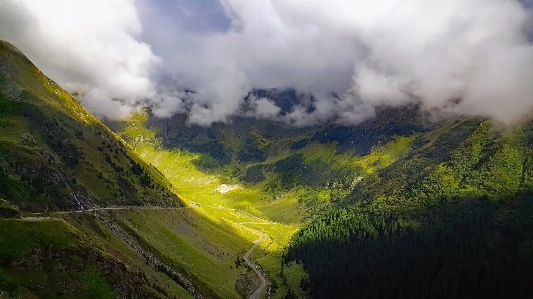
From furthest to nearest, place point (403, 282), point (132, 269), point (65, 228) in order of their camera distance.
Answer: point (403, 282)
point (132, 269)
point (65, 228)

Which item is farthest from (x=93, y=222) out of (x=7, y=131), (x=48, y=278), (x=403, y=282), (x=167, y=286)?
(x=403, y=282)

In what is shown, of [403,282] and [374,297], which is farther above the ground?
[403,282]

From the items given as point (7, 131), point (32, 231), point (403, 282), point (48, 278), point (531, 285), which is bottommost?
point (48, 278)

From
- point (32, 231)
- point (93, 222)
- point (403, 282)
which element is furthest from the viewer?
point (403, 282)

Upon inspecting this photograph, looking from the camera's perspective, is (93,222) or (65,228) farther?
(93,222)

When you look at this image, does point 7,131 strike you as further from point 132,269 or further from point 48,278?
point 48,278

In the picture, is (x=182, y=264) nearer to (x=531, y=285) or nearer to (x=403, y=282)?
(x=403, y=282)

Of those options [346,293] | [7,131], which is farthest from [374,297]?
[7,131]

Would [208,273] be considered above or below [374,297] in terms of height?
below

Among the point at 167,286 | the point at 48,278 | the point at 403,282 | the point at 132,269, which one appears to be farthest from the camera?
the point at 403,282
